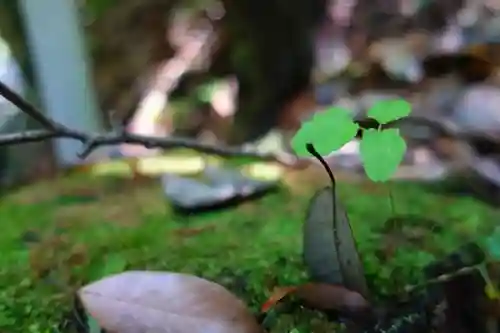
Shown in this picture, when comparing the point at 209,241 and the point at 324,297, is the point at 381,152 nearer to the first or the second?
the point at 324,297

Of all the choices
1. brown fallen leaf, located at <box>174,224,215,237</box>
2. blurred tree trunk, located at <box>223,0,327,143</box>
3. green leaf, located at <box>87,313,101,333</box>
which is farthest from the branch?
blurred tree trunk, located at <box>223,0,327,143</box>

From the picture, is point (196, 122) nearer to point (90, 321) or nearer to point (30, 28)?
point (30, 28)

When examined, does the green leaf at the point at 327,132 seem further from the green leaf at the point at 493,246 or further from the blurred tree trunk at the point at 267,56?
the blurred tree trunk at the point at 267,56

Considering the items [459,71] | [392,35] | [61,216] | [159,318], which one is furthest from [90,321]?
[392,35]

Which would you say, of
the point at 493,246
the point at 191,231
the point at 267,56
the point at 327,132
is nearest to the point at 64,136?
the point at 191,231

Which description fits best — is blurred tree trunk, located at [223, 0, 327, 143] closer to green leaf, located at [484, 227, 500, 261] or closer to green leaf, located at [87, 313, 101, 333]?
green leaf, located at [484, 227, 500, 261]

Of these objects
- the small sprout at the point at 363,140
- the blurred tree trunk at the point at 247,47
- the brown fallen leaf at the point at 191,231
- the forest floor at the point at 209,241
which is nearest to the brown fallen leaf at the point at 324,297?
the forest floor at the point at 209,241
